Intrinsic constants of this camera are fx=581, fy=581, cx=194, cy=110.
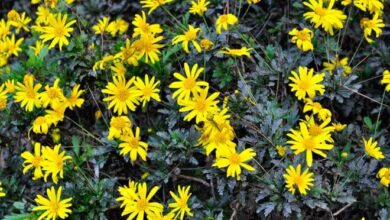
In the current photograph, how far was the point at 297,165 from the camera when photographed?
7.57ft

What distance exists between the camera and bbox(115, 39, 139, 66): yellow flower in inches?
102

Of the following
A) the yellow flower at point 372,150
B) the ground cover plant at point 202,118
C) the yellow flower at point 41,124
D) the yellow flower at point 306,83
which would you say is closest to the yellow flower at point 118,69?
the ground cover plant at point 202,118

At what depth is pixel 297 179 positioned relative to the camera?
2217mm

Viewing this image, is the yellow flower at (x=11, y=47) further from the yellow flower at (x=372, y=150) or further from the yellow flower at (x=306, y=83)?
the yellow flower at (x=372, y=150)

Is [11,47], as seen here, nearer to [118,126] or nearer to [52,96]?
[52,96]

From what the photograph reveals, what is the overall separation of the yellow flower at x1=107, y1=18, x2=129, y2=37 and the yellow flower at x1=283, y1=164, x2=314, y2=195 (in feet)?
4.07

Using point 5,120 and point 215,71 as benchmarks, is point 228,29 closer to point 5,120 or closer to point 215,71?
point 215,71

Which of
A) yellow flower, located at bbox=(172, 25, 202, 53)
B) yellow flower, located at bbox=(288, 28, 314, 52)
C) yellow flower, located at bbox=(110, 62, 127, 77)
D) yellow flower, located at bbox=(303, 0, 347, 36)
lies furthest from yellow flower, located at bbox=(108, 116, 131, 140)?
yellow flower, located at bbox=(303, 0, 347, 36)

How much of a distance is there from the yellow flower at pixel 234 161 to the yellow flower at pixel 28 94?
893 millimetres

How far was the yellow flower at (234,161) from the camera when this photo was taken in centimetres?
226

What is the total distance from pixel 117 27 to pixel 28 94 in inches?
25.9

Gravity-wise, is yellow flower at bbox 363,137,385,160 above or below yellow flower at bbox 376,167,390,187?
above

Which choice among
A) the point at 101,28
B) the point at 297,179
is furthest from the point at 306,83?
the point at 101,28

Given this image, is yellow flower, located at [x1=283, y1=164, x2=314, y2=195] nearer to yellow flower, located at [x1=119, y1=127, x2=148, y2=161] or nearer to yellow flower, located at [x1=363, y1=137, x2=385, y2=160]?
yellow flower, located at [x1=363, y1=137, x2=385, y2=160]
